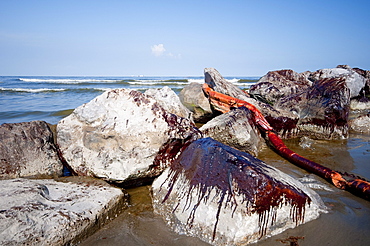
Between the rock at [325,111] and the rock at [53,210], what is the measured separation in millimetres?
4034

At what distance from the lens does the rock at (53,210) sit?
172 centimetres

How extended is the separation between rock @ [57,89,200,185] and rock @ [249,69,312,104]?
5.58 meters

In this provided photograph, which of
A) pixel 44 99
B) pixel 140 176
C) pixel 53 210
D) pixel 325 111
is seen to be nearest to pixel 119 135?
pixel 140 176

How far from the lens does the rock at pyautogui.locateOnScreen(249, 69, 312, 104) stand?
25.6 feet

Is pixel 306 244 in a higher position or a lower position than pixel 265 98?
lower

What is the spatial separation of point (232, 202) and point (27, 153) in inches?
95.8

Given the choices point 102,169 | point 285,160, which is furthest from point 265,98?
point 102,169

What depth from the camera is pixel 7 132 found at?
9.59ft

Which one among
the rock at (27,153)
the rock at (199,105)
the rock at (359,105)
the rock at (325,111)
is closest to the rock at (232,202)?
the rock at (27,153)

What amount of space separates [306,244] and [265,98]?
6.53 metres

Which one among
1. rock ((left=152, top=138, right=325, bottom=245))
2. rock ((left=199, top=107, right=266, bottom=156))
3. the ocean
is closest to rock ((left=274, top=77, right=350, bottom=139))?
rock ((left=199, top=107, right=266, bottom=156))

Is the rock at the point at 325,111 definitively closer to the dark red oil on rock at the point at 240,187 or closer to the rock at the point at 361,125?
the rock at the point at 361,125

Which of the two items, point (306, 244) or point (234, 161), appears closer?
point (306, 244)

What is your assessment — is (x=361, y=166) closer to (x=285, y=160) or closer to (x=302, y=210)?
(x=285, y=160)
